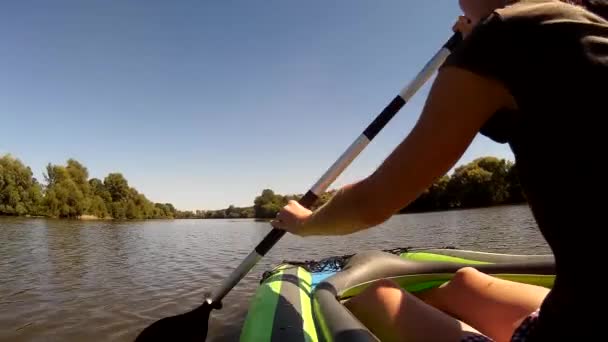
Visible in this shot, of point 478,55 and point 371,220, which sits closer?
point 478,55

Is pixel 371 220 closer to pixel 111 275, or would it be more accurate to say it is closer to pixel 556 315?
pixel 556 315

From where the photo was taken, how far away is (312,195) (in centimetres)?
276

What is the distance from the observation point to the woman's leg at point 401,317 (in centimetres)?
161

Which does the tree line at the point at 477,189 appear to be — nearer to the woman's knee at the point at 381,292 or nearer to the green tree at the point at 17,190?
the green tree at the point at 17,190

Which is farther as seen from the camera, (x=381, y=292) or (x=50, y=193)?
(x=50, y=193)

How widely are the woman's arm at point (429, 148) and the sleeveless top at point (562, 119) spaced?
0.13 ft

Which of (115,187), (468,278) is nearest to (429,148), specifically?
(468,278)

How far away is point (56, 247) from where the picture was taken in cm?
1574


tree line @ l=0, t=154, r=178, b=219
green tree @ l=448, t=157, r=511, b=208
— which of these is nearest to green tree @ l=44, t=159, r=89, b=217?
tree line @ l=0, t=154, r=178, b=219

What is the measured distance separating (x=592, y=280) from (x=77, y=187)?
70.2 metres

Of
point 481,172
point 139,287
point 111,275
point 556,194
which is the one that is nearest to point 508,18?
point 556,194

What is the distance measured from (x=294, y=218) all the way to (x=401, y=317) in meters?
0.63

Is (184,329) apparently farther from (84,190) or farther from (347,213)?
(84,190)

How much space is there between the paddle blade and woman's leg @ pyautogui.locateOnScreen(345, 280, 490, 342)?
208cm
